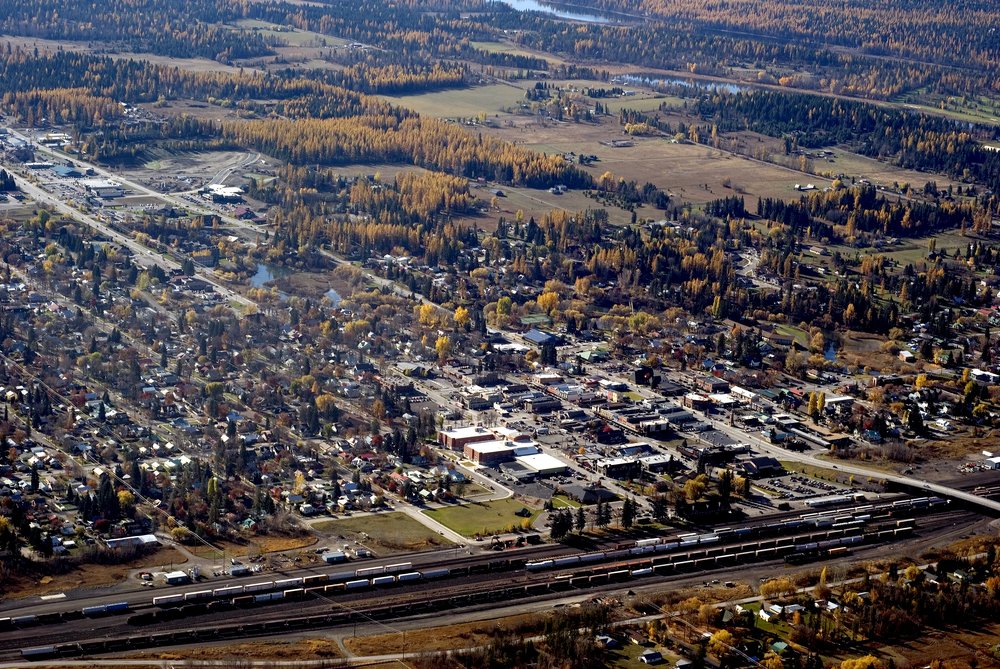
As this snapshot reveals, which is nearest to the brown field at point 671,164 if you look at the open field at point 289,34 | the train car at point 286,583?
the open field at point 289,34

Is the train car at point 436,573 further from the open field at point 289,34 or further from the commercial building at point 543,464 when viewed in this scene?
the open field at point 289,34

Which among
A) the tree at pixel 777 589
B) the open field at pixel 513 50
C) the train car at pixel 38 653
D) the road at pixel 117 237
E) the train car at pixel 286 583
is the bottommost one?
the train car at pixel 38 653

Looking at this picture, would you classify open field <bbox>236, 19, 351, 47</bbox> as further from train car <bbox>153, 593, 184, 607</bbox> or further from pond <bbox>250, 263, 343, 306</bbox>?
train car <bbox>153, 593, 184, 607</bbox>

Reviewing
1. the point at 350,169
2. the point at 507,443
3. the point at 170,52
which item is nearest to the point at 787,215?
the point at 350,169

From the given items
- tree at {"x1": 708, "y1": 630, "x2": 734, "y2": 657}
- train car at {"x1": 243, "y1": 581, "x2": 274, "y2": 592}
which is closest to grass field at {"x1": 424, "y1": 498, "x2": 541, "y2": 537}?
train car at {"x1": 243, "y1": 581, "x2": 274, "y2": 592}

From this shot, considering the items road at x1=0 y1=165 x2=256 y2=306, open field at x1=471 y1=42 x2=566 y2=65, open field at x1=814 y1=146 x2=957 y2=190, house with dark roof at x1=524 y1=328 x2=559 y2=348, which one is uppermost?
open field at x1=471 y1=42 x2=566 y2=65

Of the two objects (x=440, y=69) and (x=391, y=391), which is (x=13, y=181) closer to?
(x=391, y=391)

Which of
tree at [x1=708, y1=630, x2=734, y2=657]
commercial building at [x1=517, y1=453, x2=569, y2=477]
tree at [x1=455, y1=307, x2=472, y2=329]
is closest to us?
tree at [x1=708, y1=630, x2=734, y2=657]

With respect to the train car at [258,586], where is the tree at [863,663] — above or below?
above
